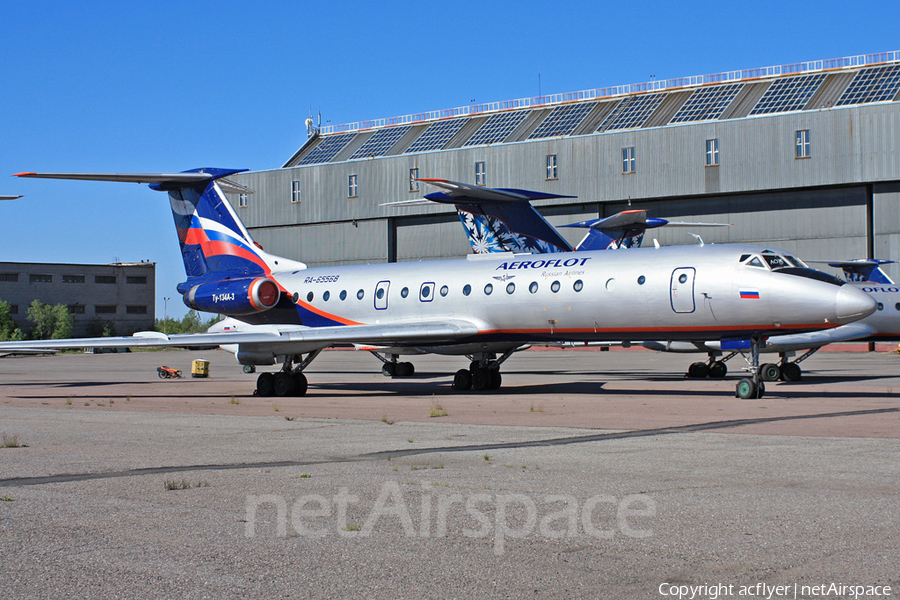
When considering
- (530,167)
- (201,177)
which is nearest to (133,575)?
(201,177)

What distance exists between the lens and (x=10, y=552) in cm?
554

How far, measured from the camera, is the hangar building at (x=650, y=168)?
167ft

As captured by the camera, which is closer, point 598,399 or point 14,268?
point 598,399

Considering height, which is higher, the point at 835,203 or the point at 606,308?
the point at 835,203

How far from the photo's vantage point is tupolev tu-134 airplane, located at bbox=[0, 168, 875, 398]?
17.8m

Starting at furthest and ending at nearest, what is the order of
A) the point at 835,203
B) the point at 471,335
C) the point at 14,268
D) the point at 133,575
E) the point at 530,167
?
1. the point at 14,268
2. the point at 530,167
3. the point at 835,203
4. the point at 471,335
5. the point at 133,575

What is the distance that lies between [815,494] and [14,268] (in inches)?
4403

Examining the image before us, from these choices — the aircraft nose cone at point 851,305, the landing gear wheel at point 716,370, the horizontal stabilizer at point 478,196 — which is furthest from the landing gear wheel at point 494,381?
the aircraft nose cone at point 851,305

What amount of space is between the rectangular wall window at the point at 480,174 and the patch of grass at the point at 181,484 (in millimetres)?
53578

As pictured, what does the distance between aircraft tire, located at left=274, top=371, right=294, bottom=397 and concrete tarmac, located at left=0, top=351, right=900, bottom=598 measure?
696cm

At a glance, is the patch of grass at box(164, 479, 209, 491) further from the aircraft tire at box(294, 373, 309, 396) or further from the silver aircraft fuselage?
the aircraft tire at box(294, 373, 309, 396)

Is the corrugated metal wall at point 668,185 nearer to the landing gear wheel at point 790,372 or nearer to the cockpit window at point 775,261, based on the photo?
the landing gear wheel at point 790,372

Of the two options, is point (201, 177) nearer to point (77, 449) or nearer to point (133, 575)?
point (77, 449)

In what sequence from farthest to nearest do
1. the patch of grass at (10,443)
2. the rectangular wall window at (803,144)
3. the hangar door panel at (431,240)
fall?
1. the hangar door panel at (431,240)
2. the rectangular wall window at (803,144)
3. the patch of grass at (10,443)
